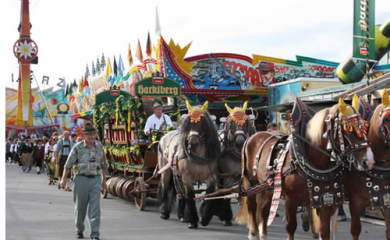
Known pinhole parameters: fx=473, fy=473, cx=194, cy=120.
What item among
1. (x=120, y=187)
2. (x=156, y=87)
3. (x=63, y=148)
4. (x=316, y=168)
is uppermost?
(x=156, y=87)

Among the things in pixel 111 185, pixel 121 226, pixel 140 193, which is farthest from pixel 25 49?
pixel 121 226

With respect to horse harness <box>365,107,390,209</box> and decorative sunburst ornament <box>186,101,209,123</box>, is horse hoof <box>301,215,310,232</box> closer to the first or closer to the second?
decorative sunburst ornament <box>186,101,209,123</box>

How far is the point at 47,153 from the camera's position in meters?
20.6

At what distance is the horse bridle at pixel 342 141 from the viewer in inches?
206

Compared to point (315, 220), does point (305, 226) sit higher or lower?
lower

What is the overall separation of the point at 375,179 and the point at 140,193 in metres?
6.79

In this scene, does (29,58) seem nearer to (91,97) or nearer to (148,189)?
(91,97)

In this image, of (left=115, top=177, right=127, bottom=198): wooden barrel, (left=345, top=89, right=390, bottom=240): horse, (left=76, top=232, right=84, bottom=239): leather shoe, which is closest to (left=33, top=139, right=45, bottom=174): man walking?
(left=115, top=177, right=127, bottom=198): wooden barrel

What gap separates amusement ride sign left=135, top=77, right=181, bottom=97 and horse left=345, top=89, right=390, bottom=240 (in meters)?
6.96

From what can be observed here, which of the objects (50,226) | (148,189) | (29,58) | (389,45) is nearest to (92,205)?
(50,226)

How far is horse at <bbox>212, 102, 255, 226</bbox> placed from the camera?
9016 mm

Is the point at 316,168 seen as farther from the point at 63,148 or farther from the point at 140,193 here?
the point at 63,148

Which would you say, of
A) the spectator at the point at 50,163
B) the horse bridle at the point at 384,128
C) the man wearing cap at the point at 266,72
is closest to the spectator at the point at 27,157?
the spectator at the point at 50,163

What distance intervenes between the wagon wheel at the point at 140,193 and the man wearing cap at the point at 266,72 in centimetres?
1670
